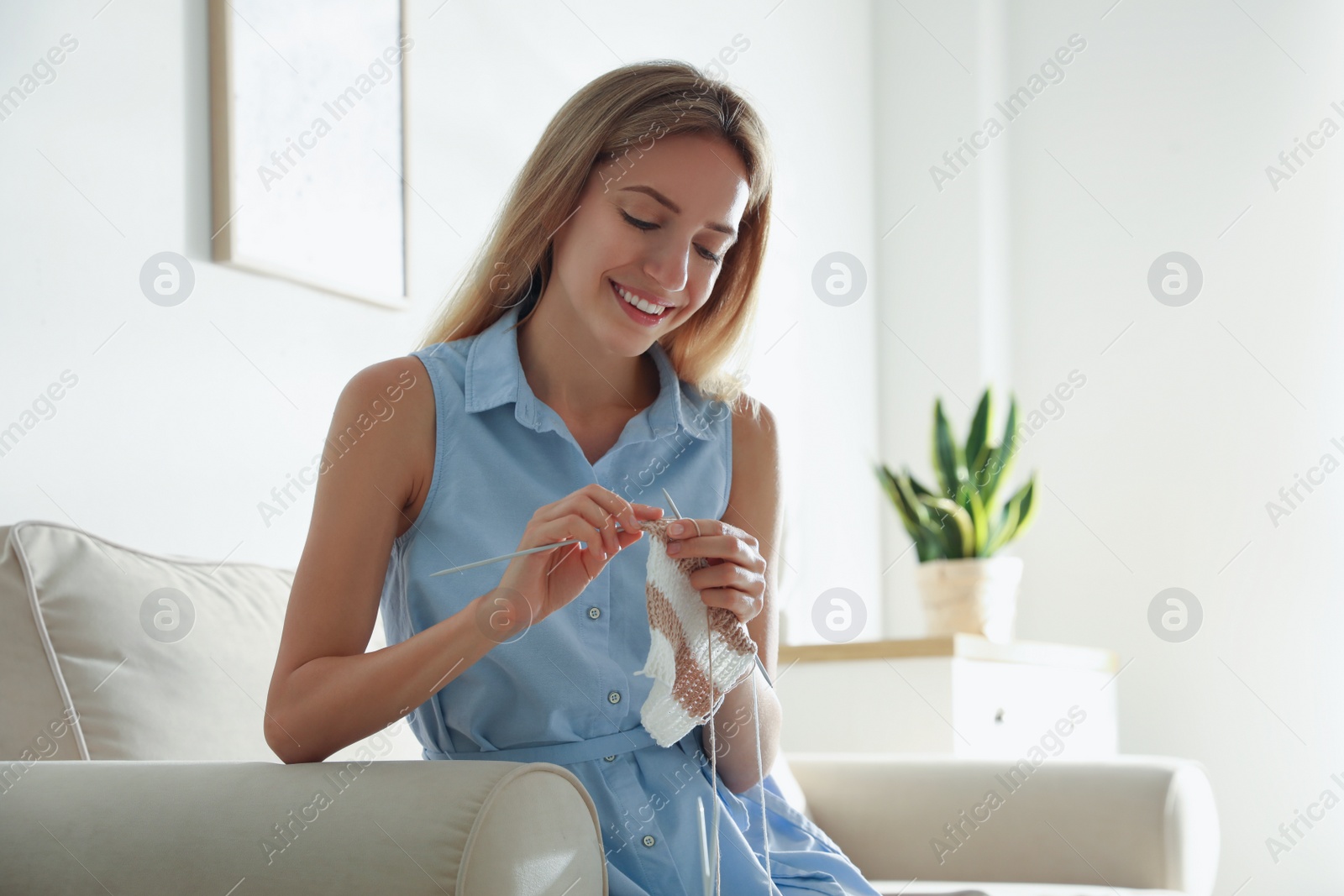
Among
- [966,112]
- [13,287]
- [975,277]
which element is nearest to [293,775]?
[13,287]

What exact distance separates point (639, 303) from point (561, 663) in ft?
1.22

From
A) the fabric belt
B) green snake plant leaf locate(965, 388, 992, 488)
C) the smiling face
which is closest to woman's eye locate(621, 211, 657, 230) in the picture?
the smiling face

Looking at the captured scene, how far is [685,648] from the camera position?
1.06 meters

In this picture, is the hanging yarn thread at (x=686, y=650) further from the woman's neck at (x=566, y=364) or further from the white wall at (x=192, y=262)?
the white wall at (x=192, y=262)

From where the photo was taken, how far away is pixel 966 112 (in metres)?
3.87

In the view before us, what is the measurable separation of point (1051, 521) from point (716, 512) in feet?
9.26

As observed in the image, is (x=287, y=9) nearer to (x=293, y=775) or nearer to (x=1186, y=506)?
Result: (x=293, y=775)

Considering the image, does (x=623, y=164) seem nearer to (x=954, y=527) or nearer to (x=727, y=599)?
(x=727, y=599)

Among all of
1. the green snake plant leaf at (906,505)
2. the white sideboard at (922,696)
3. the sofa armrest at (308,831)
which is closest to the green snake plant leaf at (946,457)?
the green snake plant leaf at (906,505)

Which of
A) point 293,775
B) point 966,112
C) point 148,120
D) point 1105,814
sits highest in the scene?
point 966,112

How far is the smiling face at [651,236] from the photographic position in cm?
121

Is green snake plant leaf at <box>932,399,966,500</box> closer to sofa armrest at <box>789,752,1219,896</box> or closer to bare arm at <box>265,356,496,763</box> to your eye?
sofa armrest at <box>789,752,1219,896</box>

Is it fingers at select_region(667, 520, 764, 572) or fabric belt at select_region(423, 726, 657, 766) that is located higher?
fingers at select_region(667, 520, 764, 572)

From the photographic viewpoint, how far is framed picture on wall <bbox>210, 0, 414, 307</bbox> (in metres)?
1.74
